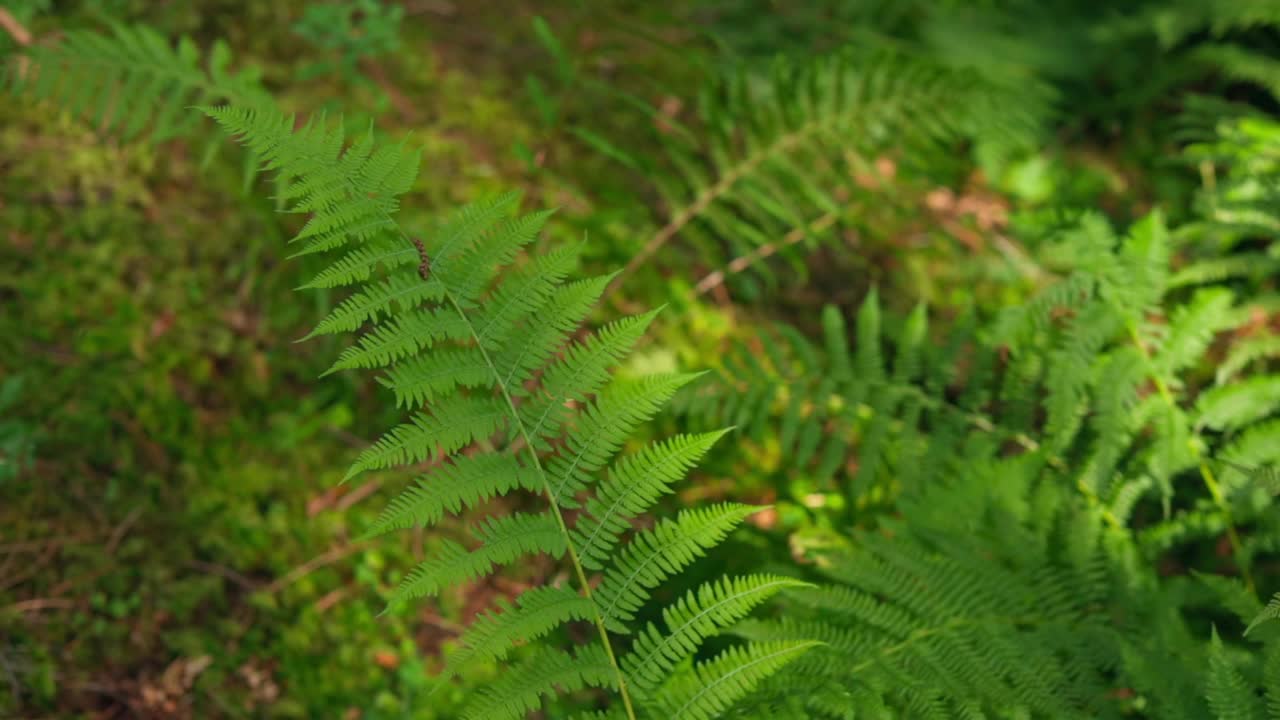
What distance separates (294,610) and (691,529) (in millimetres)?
1508

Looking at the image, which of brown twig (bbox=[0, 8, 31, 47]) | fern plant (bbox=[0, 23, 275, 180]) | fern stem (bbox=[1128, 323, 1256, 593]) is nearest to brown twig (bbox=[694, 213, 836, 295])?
fern stem (bbox=[1128, 323, 1256, 593])

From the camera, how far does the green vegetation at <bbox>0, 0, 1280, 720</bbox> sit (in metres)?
1.96

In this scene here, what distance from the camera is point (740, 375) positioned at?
305 centimetres

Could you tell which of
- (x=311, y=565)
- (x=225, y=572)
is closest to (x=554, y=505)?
(x=311, y=565)

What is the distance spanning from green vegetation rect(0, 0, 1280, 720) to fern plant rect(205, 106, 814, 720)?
0.01 m

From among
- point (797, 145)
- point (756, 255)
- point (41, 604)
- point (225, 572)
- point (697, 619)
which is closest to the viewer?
point (697, 619)

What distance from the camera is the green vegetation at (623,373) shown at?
1.96 meters

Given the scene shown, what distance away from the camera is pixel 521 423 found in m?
1.96

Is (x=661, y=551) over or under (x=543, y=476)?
under

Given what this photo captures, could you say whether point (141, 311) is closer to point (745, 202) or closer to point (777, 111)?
point (745, 202)

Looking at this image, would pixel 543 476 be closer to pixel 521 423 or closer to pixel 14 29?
pixel 521 423

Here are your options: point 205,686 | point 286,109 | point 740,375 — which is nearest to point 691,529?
point 740,375

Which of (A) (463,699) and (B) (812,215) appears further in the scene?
(B) (812,215)

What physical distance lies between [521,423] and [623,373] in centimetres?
132
